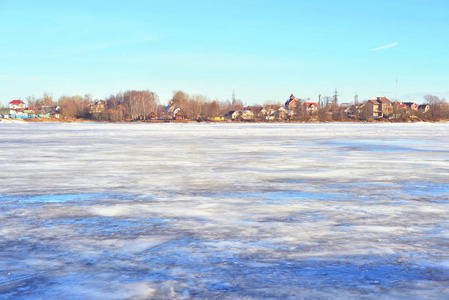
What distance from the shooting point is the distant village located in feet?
310

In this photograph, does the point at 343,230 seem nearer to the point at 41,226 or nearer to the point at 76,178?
the point at 41,226

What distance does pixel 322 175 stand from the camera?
845 centimetres

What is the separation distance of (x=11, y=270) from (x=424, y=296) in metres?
2.67

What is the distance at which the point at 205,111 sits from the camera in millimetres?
106500

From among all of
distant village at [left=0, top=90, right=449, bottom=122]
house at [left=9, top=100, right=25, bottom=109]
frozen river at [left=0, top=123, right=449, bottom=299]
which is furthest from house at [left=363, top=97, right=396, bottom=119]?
frozen river at [left=0, top=123, right=449, bottom=299]

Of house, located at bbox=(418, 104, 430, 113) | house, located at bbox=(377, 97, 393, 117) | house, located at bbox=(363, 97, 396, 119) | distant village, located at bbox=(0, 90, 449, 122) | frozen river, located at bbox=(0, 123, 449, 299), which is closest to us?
frozen river, located at bbox=(0, 123, 449, 299)

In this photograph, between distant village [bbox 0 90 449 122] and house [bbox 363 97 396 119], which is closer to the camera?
distant village [bbox 0 90 449 122]

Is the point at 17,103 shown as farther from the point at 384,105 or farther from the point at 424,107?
the point at 424,107

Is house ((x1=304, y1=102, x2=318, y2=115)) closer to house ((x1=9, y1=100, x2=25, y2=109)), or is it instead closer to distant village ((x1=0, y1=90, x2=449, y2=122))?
distant village ((x1=0, y1=90, x2=449, y2=122))

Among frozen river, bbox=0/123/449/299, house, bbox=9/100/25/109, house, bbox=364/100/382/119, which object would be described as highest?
house, bbox=9/100/25/109

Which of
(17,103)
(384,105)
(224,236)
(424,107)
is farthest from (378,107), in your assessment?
(224,236)

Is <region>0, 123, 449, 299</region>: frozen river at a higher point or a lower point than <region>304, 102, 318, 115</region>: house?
lower

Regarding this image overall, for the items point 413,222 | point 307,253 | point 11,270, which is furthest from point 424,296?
point 11,270

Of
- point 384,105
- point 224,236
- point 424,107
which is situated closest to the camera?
point 224,236
